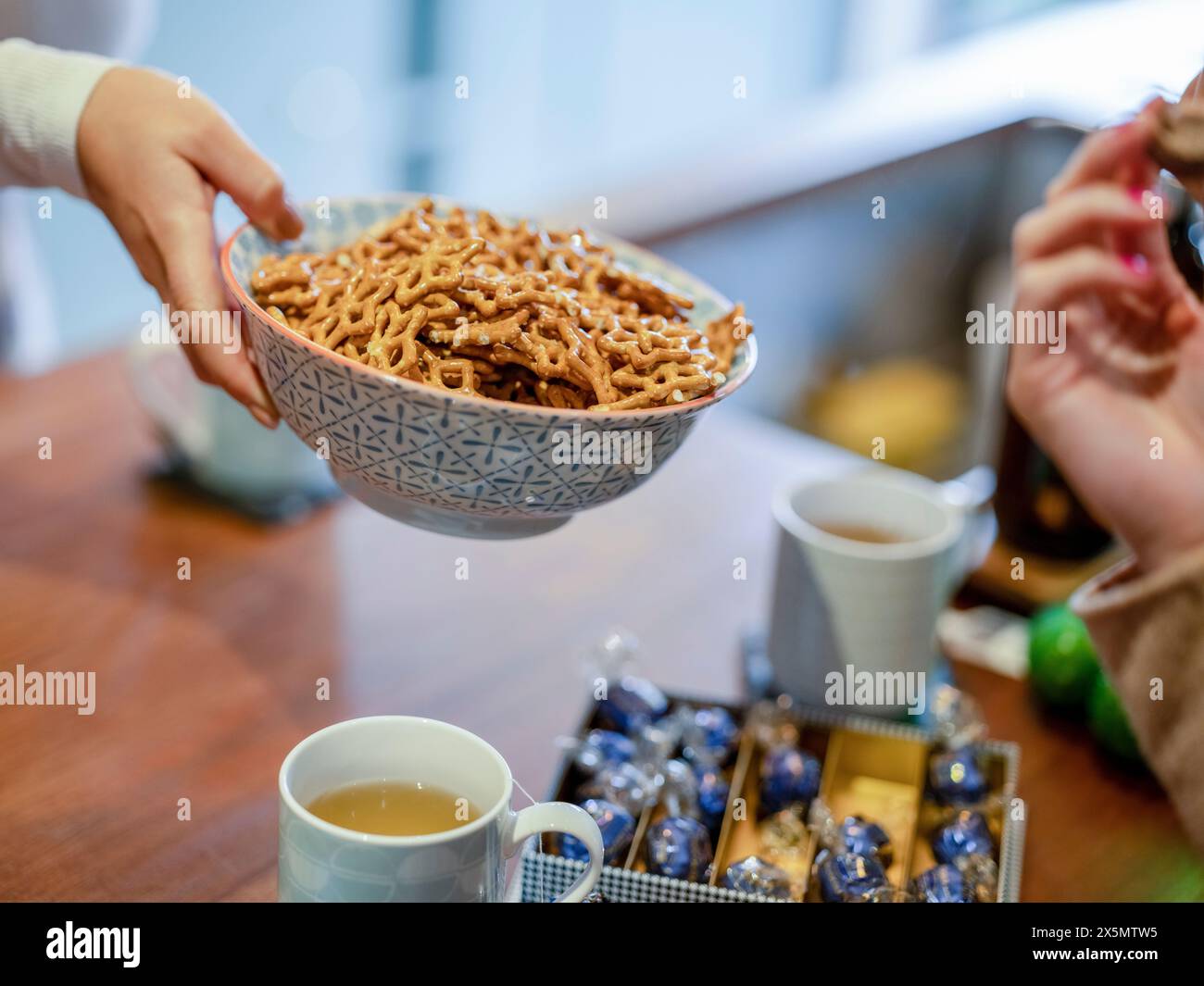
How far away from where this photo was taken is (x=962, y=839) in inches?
36.5

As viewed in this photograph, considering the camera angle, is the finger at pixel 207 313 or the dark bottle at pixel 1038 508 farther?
the dark bottle at pixel 1038 508

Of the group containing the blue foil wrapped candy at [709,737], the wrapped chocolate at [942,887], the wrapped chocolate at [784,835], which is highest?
the blue foil wrapped candy at [709,737]

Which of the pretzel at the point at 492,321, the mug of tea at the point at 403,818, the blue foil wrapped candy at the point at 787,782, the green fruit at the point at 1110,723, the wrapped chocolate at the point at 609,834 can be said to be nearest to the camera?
the mug of tea at the point at 403,818

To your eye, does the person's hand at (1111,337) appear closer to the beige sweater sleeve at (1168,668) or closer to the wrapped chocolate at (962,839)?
the beige sweater sleeve at (1168,668)

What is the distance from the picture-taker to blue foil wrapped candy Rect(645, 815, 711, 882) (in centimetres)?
85

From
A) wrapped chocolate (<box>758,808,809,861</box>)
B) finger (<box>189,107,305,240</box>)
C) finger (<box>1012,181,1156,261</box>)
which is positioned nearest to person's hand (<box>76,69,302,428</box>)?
finger (<box>189,107,305,240</box>)

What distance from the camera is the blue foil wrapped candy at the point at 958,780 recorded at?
3.21ft

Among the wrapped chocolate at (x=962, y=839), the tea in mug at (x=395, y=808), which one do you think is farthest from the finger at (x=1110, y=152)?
the tea in mug at (x=395, y=808)

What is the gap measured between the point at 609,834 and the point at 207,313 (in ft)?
1.54

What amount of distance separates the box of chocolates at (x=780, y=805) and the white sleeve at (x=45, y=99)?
62cm

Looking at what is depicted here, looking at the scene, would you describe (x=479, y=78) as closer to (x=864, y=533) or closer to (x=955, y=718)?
(x=864, y=533)

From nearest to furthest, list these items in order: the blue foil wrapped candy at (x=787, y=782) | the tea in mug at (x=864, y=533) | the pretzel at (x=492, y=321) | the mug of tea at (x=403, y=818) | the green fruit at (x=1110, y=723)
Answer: the mug of tea at (x=403, y=818), the pretzel at (x=492, y=321), the blue foil wrapped candy at (x=787, y=782), the green fruit at (x=1110, y=723), the tea in mug at (x=864, y=533)

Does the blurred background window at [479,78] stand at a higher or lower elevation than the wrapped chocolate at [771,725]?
higher
